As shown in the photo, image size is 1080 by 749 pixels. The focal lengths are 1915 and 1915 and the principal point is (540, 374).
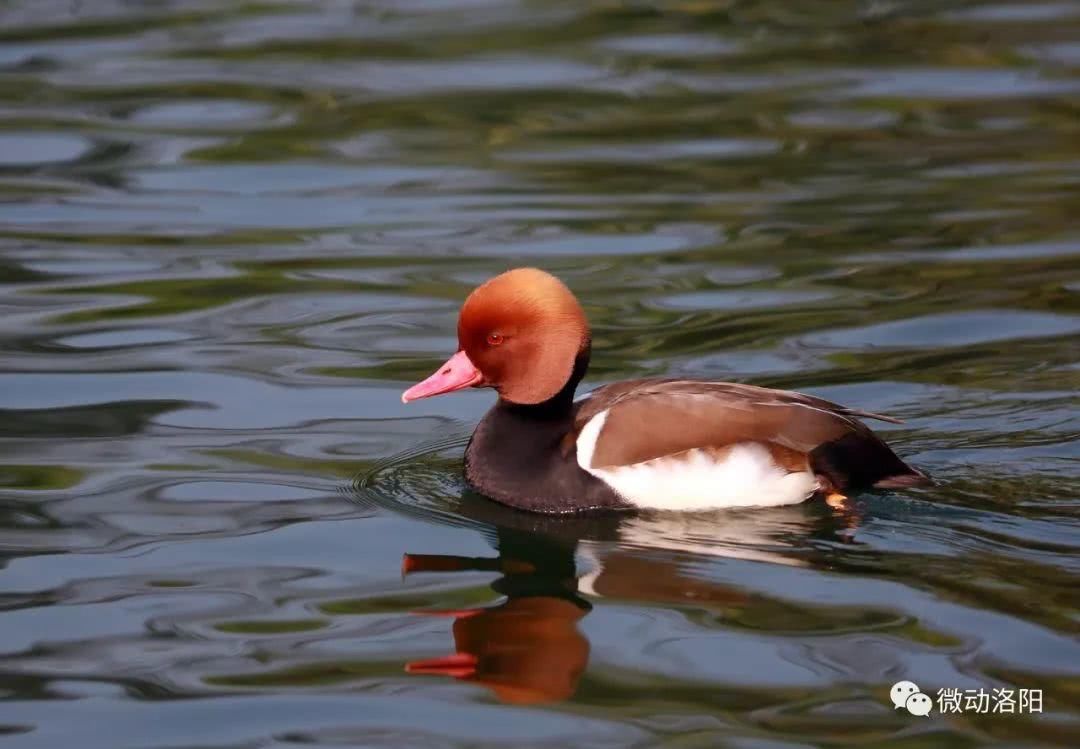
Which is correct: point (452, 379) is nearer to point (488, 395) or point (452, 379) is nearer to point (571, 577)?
point (571, 577)

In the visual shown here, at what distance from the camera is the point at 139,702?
5266 millimetres

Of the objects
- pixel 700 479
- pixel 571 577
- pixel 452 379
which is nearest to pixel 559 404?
pixel 452 379

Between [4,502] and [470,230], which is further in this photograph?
[470,230]

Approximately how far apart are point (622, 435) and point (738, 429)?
400 mm

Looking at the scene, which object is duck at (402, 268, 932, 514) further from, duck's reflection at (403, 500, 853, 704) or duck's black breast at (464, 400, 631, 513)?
duck's reflection at (403, 500, 853, 704)

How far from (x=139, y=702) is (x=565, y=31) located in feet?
34.9

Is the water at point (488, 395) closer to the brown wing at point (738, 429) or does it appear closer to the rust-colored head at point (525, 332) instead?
the brown wing at point (738, 429)

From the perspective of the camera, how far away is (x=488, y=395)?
8539mm

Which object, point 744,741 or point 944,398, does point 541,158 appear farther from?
point 744,741

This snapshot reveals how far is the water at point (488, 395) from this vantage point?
17.5ft

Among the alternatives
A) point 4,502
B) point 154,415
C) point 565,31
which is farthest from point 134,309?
point 565,31

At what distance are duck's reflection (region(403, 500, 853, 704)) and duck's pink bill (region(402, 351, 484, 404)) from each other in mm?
630

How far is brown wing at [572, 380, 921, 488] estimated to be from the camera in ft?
21.6

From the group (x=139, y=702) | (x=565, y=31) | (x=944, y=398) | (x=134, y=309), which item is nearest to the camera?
(x=139, y=702)
